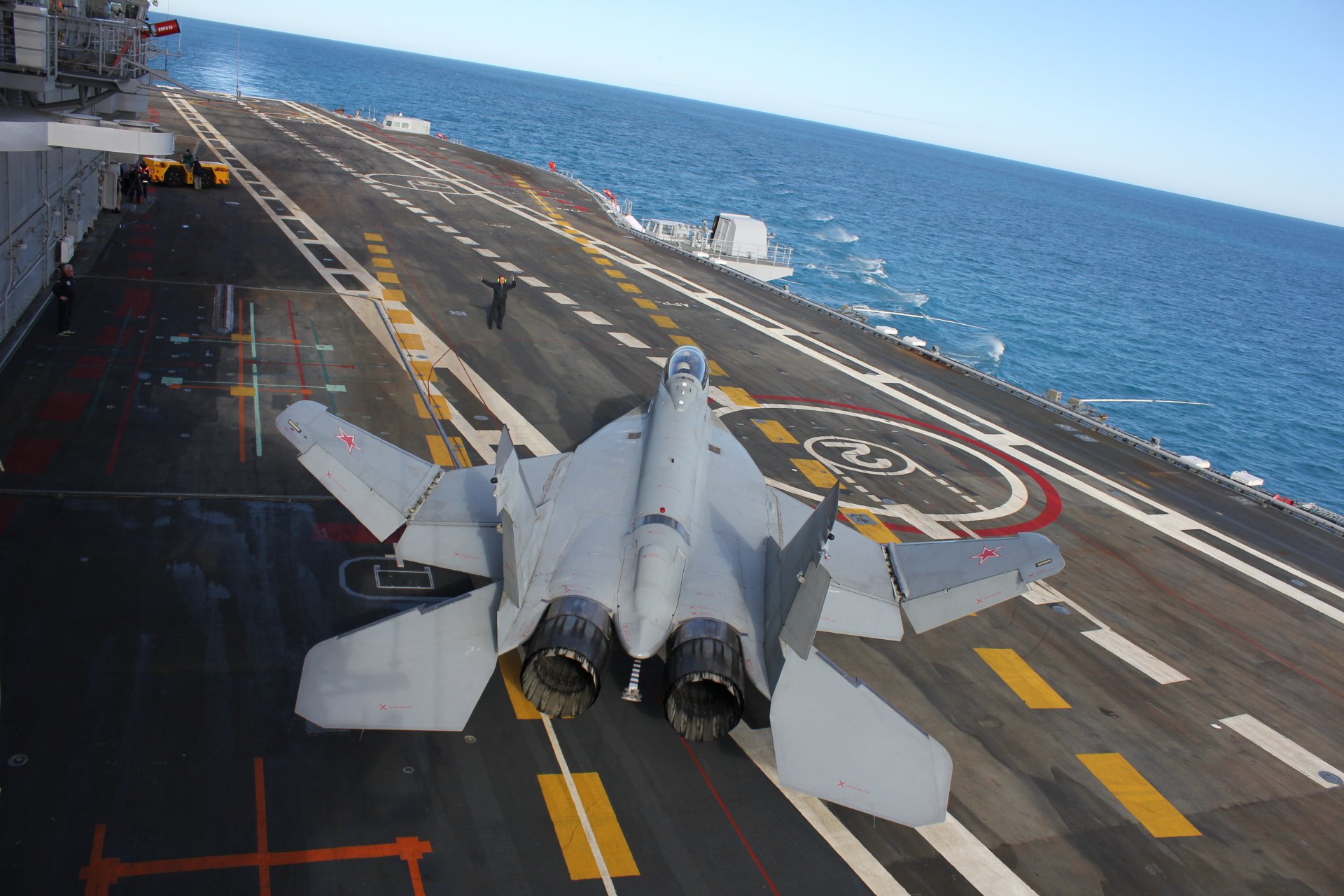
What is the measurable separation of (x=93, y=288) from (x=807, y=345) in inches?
1189

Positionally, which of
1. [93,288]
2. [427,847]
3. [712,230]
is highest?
[712,230]

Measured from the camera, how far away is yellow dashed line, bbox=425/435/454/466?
2236 centimetres

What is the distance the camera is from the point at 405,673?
11.5m

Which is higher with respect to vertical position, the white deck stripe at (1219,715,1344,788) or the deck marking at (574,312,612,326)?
the deck marking at (574,312,612,326)

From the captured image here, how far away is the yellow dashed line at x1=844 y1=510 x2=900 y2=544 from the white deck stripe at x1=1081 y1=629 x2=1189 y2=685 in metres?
5.26

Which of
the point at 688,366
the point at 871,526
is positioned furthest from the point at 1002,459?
Result: the point at 688,366

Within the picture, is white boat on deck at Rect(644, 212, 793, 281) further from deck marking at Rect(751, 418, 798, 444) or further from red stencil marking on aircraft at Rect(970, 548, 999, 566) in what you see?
red stencil marking on aircraft at Rect(970, 548, 999, 566)

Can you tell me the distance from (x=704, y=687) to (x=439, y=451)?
12859 mm

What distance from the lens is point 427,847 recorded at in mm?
11383

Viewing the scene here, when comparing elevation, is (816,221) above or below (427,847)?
above

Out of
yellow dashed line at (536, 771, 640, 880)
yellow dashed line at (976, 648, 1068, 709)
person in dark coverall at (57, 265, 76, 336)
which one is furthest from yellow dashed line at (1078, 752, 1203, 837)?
person in dark coverall at (57, 265, 76, 336)

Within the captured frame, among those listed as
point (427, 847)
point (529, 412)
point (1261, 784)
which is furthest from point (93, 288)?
point (1261, 784)

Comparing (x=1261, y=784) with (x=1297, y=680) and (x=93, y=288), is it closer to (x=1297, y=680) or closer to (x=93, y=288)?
(x=1297, y=680)

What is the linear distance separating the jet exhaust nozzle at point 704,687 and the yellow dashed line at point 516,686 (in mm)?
2548
